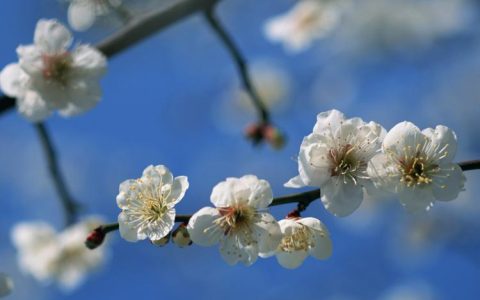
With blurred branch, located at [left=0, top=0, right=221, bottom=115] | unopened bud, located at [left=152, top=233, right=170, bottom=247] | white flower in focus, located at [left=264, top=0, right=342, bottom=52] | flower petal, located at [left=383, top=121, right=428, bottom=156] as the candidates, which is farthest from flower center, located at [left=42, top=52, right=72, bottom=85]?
white flower in focus, located at [left=264, top=0, right=342, bottom=52]

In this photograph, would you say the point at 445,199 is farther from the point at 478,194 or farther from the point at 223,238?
the point at 478,194

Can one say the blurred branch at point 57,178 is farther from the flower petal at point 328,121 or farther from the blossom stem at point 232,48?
the flower petal at point 328,121

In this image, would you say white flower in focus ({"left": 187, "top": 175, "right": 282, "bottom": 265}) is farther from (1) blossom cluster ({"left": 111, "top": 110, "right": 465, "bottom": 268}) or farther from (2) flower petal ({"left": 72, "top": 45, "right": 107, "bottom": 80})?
(2) flower petal ({"left": 72, "top": 45, "right": 107, "bottom": 80})

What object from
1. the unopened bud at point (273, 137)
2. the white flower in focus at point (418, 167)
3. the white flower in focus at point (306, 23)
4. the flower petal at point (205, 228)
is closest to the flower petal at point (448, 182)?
the white flower in focus at point (418, 167)

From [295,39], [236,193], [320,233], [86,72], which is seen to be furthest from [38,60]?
[295,39]

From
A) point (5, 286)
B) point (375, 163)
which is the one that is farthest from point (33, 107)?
point (375, 163)
